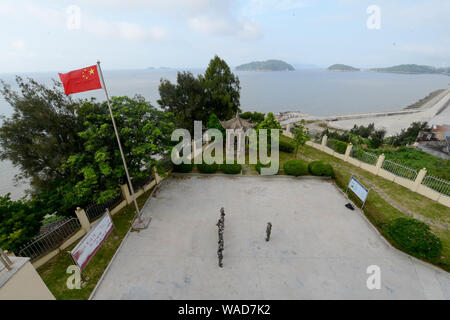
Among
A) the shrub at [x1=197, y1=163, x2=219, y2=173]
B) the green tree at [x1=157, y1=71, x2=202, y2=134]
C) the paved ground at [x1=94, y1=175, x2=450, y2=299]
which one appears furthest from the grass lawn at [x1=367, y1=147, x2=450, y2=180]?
the green tree at [x1=157, y1=71, x2=202, y2=134]

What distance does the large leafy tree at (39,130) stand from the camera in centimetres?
1145

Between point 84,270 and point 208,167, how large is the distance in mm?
10570

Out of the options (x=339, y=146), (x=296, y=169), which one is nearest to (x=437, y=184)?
(x=339, y=146)

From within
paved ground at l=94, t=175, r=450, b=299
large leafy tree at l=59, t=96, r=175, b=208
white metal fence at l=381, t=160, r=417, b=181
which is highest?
large leafy tree at l=59, t=96, r=175, b=208

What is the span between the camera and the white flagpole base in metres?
11.6

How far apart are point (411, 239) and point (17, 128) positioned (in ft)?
71.1

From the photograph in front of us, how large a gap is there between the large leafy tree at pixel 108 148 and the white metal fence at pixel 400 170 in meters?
18.1

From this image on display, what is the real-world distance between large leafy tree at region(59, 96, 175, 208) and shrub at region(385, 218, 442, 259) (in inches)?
549

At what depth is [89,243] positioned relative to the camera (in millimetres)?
8664

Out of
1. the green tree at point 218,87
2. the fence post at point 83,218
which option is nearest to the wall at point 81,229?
the fence post at point 83,218

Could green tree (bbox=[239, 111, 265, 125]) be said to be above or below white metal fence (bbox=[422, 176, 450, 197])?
above

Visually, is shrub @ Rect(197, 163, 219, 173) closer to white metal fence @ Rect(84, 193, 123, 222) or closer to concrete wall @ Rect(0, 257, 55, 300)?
white metal fence @ Rect(84, 193, 123, 222)

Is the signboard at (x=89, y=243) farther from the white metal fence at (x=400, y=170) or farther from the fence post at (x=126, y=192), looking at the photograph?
the white metal fence at (x=400, y=170)
